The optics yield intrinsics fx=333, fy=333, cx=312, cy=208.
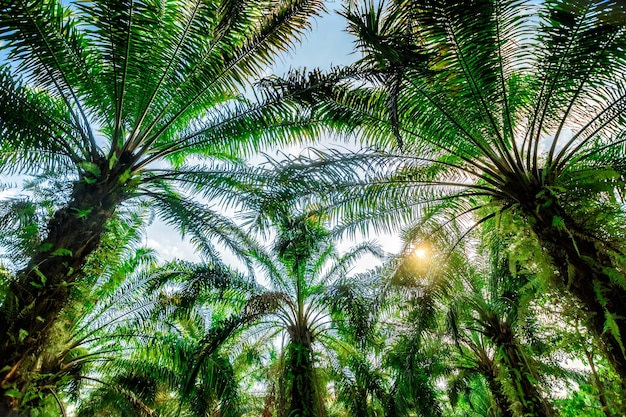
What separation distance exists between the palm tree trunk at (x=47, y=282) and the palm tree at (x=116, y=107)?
11 millimetres

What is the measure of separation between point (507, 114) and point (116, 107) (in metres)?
5.21

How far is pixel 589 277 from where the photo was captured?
3.19 meters

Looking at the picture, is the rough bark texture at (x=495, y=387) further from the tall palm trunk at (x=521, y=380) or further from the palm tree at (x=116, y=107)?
the palm tree at (x=116, y=107)

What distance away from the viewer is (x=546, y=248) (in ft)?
11.5

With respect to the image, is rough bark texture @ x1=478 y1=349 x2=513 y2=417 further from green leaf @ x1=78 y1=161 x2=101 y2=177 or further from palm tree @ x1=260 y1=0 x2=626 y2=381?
green leaf @ x1=78 y1=161 x2=101 y2=177

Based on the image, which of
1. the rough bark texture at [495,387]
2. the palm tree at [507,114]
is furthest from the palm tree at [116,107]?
the rough bark texture at [495,387]

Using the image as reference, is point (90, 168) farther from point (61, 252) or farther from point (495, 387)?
point (495, 387)

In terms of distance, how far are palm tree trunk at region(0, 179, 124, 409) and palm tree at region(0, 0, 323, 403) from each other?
11 mm

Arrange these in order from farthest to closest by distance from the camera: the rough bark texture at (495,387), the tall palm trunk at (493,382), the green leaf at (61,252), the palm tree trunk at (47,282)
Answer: the tall palm trunk at (493,382) → the rough bark texture at (495,387) → the green leaf at (61,252) → the palm tree trunk at (47,282)

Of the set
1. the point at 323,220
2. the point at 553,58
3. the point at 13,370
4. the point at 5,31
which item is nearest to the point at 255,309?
the point at 323,220

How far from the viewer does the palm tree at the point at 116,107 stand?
365 centimetres

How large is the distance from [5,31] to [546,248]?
20.7 ft

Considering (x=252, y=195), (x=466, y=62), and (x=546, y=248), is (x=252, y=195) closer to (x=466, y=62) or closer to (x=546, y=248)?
(x=466, y=62)

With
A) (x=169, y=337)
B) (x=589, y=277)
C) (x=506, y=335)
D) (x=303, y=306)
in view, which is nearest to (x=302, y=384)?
(x=303, y=306)
